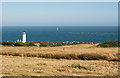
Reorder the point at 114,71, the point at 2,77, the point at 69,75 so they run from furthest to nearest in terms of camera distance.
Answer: the point at 114,71 < the point at 69,75 < the point at 2,77

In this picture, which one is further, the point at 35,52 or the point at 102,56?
the point at 35,52

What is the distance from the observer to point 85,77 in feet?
21.5

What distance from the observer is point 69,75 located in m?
6.84

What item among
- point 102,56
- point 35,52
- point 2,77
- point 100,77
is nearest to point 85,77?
point 100,77

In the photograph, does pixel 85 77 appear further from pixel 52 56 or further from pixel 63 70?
pixel 52 56

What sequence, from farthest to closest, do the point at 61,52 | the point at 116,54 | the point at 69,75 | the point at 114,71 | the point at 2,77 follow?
the point at 61,52
the point at 116,54
the point at 114,71
the point at 69,75
the point at 2,77

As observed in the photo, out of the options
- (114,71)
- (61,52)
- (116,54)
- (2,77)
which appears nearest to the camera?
(2,77)

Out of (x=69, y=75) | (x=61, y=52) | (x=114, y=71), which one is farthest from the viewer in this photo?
(x=61, y=52)

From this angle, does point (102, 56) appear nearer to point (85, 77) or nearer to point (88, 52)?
point (88, 52)

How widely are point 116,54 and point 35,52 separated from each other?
498 centimetres

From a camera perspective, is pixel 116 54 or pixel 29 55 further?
pixel 29 55

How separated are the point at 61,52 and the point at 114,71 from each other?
14.9ft

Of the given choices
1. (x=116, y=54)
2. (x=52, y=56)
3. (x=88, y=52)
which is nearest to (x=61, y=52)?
(x=52, y=56)

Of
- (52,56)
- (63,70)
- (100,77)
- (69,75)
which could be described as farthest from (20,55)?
(100,77)
